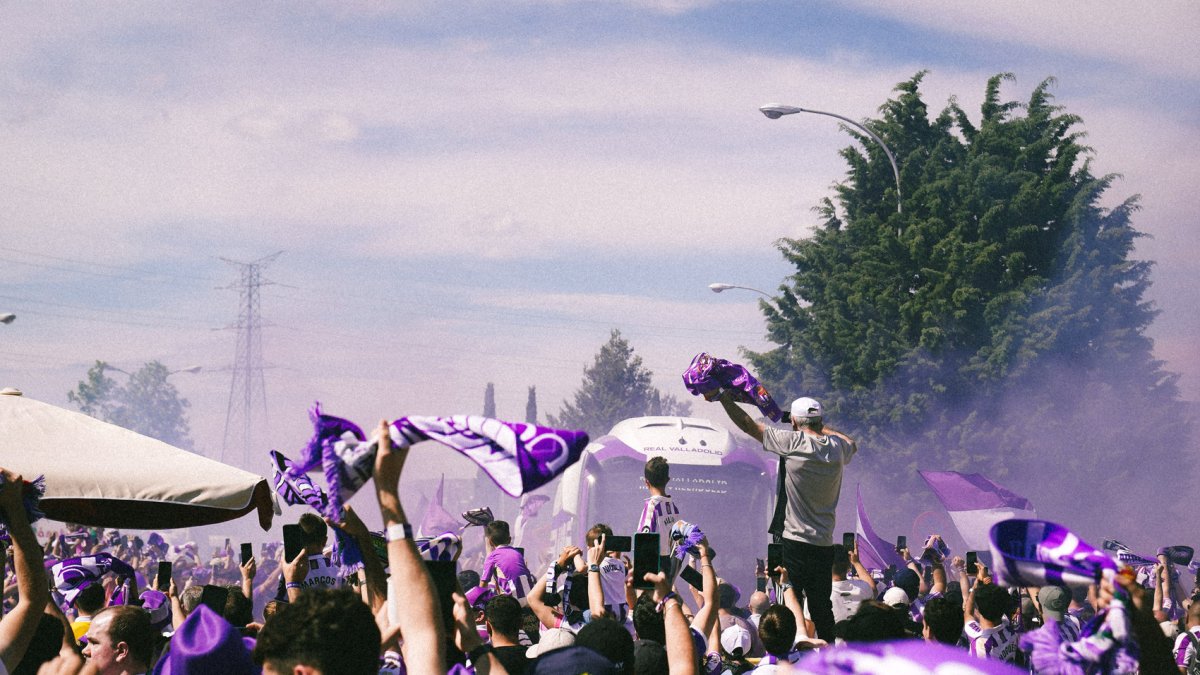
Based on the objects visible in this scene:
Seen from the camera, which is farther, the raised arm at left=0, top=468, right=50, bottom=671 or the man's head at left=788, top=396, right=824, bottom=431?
the man's head at left=788, top=396, right=824, bottom=431

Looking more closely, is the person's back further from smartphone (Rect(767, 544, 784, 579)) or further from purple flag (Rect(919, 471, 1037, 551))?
purple flag (Rect(919, 471, 1037, 551))

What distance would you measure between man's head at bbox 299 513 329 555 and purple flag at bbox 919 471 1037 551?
16.1 metres

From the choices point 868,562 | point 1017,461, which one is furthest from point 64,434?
point 1017,461

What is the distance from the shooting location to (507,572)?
8.62m

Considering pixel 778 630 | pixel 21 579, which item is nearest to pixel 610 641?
pixel 778 630

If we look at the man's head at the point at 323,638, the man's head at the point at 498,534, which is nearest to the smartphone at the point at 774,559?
the man's head at the point at 498,534

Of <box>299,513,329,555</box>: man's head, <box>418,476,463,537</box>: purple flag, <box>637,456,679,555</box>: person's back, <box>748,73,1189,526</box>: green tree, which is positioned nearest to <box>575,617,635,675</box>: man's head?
<box>299,513,329,555</box>: man's head

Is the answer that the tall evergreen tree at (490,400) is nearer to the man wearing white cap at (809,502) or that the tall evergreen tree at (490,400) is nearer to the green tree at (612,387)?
the green tree at (612,387)

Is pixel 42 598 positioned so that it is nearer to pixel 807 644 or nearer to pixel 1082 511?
pixel 807 644

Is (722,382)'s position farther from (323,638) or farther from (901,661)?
(901,661)

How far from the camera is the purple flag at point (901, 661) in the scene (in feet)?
7.49

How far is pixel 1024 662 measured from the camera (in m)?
6.90

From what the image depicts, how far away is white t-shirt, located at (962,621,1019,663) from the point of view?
655 cm

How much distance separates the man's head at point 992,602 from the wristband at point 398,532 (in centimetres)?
409
